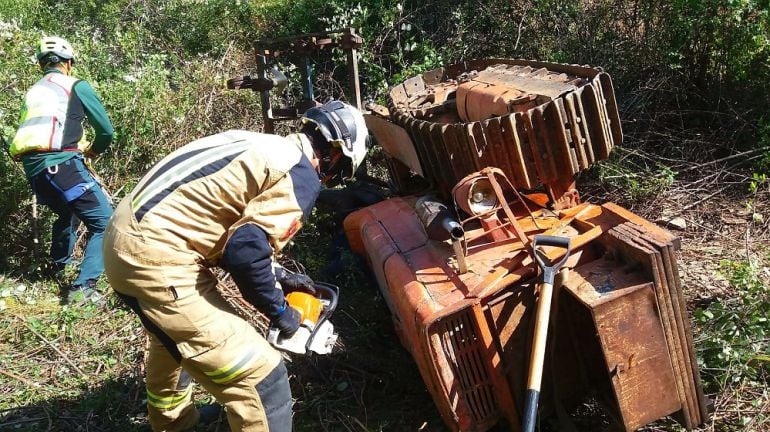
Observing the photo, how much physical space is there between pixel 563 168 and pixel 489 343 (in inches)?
45.4

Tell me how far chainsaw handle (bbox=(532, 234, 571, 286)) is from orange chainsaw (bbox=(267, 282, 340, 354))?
1.01m

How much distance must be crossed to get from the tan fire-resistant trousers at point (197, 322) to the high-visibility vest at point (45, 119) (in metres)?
2.53

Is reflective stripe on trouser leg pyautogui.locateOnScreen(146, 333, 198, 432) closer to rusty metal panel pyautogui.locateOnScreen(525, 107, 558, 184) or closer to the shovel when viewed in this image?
the shovel

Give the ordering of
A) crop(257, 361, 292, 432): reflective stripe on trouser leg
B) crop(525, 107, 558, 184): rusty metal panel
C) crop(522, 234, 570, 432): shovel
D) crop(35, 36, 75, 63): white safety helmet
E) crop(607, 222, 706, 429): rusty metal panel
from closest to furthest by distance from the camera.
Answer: crop(522, 234, 570, 432): shovel
crop(607, 222, 706, 429): rusty metal panel
crop(257, 361, 292, 432): reflective stripe on trouser leg
crop(525, 107, 558, 184): rusty metal panel
crop(35, 36, 75, 63): white safety helmet

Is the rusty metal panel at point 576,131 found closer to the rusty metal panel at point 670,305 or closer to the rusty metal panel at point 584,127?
the rusty metal panel at point 584,127

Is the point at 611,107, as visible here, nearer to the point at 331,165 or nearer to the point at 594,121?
the point at 594,121

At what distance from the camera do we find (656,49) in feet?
20.1

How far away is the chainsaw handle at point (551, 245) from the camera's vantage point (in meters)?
2.70

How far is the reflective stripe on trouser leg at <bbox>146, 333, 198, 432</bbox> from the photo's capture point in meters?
3.14

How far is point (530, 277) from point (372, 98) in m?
5.11

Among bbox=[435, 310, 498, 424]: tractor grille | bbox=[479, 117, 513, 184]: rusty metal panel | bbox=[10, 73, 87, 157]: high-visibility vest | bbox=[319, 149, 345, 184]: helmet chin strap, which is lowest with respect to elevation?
bbox=[435, 310, 498, 424]: tractor grille

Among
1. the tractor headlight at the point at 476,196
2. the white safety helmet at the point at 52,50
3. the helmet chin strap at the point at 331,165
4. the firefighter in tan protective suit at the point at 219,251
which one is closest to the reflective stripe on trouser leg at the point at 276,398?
the firefighter in tan protective suit at the point at 219,251

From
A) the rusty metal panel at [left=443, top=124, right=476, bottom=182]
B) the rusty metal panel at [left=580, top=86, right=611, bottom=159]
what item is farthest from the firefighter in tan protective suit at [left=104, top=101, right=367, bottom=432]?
the rusty metal panel at [left=580, top=86, right=611, bottom=159]

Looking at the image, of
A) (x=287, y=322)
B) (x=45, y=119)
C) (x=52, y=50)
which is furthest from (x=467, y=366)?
(x=52, y=50)
